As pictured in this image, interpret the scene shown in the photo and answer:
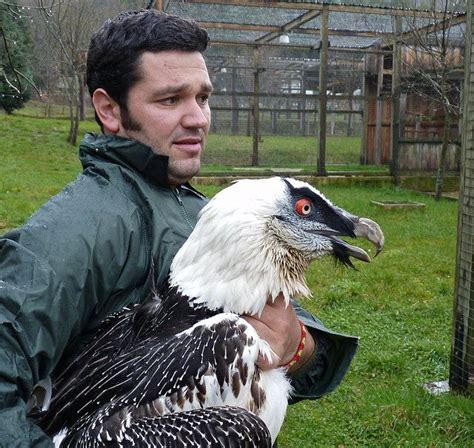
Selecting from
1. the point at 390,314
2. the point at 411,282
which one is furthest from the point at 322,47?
the point at 390,314

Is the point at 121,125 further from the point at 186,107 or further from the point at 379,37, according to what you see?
the point at 379,37

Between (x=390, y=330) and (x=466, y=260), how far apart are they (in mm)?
1613

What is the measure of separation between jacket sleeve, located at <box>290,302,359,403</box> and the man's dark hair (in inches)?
44.5

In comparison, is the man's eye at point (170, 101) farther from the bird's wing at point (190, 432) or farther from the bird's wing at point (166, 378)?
the bird's wing at point (190, 432)

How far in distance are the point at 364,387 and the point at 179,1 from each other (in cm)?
898

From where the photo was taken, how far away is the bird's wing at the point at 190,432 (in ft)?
6.30

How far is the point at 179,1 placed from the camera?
12.3 meters

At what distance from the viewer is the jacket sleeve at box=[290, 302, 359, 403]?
277cm

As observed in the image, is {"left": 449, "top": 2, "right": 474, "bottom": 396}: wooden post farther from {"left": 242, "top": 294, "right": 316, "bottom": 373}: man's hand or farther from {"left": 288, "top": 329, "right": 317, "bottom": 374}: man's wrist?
{"left": 242, "top": 294, "right": 316, "bottom": 373}: man's hand

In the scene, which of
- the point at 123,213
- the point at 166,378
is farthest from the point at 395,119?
the point at 166,378

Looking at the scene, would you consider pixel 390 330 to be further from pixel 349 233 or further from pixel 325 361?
pixel 349 233

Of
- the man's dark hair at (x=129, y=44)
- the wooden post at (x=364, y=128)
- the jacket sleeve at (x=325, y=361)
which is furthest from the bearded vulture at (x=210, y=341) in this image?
the wooden post at (x=364, y=128)

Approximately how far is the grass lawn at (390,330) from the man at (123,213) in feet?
2.35

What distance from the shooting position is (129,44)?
7.74 ft
